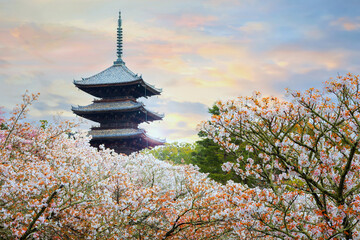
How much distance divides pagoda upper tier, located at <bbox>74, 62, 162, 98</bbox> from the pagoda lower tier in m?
3.90

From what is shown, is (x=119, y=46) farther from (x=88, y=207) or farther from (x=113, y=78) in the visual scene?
(x=88, y=207)

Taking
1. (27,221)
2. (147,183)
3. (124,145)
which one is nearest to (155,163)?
(147,183)

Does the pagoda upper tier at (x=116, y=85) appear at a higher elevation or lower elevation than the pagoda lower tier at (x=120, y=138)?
higher

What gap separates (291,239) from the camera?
7727mm

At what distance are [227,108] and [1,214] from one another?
562 centimetres

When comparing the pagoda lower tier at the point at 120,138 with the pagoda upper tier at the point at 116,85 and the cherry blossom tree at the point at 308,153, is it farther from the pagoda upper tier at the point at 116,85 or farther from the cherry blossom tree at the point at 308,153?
the cherry blossom tree at the point at 308,153

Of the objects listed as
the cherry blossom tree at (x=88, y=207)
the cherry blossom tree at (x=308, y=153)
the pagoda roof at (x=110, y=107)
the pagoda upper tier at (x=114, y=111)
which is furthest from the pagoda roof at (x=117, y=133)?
the cherry blossom tree at (x=308, y=153)

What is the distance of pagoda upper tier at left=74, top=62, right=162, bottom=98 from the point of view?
32.6 metres

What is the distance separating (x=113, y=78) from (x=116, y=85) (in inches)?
50.3

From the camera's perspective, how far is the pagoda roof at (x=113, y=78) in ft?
106

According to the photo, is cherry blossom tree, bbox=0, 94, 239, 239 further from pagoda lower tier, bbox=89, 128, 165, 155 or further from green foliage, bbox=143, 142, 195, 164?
green foliage, bbox=143, 142, 195, 164

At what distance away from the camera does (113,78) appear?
33656 millimetres

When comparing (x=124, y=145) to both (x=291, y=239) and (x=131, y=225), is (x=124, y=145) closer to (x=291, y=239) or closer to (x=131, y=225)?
(x=131, y=225)

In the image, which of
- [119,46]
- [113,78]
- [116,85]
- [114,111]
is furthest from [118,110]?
[119,46]
